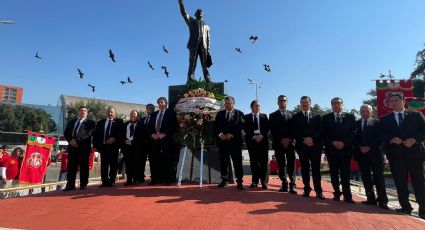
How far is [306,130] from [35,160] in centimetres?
741

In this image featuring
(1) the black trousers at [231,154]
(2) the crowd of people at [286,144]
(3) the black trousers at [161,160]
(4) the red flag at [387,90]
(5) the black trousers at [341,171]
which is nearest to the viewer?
(2) the crowd of people at [286,144]

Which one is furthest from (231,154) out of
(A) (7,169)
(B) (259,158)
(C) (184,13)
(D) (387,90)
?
(D) (387,90)

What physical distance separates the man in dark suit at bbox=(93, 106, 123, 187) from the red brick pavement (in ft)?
5.18

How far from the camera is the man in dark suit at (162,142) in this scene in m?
7.32

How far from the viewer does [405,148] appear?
17.5 ft

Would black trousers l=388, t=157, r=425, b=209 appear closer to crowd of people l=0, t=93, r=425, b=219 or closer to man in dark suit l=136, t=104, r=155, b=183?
crowd of people l=0, t=93, r=425, b=219

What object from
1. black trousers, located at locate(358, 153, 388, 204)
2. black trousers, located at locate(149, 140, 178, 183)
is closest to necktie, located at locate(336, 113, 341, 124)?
black trousers, located at locate(358, 153, 388, 204)

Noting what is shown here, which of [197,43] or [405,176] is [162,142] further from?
[405,176]

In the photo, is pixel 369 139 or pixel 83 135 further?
pixel 83 135

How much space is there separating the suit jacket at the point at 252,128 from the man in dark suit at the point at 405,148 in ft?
7.14

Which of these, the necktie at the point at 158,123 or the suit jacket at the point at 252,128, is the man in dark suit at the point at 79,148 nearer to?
the necktie at the point at 158,123

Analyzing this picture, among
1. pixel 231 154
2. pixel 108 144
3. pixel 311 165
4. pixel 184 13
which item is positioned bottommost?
pixel 311 165

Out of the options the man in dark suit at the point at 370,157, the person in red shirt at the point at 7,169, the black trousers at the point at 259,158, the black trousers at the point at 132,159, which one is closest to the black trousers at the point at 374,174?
the man in dark suit at the point at 370,157

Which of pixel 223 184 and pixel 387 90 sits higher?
pixel 387 90
